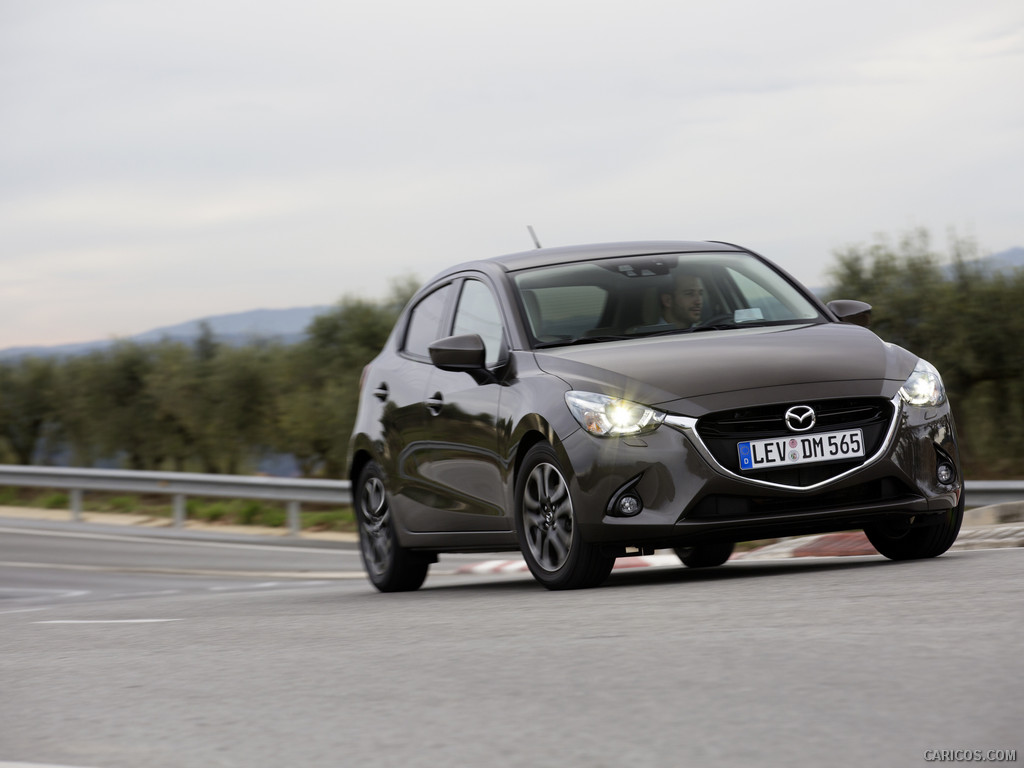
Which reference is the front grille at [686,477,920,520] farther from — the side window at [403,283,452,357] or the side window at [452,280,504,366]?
the side window at [403,283,452,357]

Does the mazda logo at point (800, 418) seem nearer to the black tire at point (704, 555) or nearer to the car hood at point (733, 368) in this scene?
the car hood at point (733, 368)

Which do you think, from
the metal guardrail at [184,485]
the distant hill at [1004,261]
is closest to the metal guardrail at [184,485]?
the metal guardrail at [184,485]

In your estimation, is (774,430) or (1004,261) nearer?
(774,430)

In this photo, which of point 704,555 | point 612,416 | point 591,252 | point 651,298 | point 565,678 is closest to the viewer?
point 565,678

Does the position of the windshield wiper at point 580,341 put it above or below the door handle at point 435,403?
above

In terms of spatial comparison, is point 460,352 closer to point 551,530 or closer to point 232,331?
point 551,530

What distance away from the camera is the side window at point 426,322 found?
9.25 meters

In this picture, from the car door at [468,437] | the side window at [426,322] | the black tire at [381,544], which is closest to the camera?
the car door at [468,437]

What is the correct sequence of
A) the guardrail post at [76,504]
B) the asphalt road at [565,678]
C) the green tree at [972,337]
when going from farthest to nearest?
the guardrail post at [76,504] < the green tree at [972,337] < the asphalt road at [565,678]

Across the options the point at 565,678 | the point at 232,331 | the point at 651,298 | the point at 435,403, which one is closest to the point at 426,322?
the point at 435,403

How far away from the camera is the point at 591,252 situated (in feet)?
28.9

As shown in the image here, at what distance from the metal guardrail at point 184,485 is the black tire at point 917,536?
10394mm

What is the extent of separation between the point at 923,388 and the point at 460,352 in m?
2.17

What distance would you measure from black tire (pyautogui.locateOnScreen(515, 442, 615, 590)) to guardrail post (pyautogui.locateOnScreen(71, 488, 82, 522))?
46.7 feet
